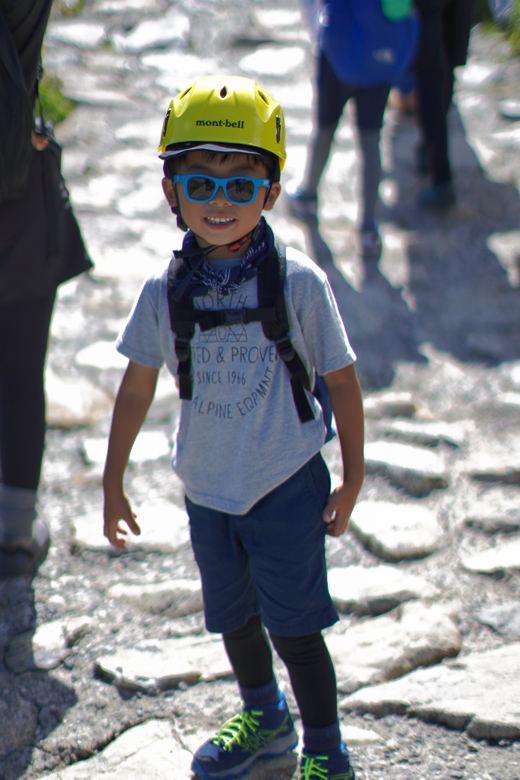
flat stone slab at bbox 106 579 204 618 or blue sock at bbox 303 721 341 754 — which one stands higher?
flat stone slab at bbox 106 579 204 618

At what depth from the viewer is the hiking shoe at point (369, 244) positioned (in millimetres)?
4746

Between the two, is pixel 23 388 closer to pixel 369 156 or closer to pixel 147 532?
pixel 147 532

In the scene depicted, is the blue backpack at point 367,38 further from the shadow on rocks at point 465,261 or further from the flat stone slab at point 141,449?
the flat stone slab at point 141,449

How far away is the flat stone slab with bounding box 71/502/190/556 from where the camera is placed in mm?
2814

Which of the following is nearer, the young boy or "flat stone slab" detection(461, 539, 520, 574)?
the young boy

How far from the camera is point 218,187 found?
167cm

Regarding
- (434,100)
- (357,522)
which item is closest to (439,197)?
(434,100)

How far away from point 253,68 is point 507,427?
180 inches

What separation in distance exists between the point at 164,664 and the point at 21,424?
2.72 ft

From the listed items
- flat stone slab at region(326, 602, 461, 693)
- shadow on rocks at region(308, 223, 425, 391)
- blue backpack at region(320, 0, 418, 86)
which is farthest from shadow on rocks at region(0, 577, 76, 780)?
blue backpack at region(320, 0, 418, 86)

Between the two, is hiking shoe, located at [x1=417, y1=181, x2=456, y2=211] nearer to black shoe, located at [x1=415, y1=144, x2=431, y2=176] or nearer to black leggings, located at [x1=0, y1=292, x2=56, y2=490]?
black shoe, located at [x1=415, y1=144, x2=431, y2=176]

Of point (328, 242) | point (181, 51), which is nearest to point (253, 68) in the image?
point (181, 51)

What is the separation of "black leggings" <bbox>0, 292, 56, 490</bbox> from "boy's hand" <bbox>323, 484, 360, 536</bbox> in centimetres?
109

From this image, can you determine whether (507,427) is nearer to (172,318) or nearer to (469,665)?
(469,665)
